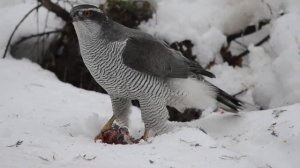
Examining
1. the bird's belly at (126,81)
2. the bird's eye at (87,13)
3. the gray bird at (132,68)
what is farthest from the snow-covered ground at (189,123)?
the bird's eye at (87,13)

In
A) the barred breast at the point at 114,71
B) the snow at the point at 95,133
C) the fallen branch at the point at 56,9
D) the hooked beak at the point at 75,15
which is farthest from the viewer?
the fallen branch at the point at 56,9

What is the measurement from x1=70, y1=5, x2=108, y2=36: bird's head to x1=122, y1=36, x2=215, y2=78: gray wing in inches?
11.8

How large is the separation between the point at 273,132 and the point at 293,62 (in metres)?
1.66

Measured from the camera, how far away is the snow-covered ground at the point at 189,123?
3260 mm

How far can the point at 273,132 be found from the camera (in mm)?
3916

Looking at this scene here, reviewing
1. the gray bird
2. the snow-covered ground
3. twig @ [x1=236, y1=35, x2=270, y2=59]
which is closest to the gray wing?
the gray bird

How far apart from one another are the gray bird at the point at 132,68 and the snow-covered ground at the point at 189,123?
366 mm

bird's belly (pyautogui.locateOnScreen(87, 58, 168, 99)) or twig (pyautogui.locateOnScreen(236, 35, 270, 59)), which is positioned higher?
twig (pyautogui.locateOnScreen(236, 35, 270, 59))

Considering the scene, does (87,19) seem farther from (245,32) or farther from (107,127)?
(245,32)

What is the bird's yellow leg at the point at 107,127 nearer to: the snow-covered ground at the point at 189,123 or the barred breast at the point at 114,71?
the snow-covered ground at the point at 189,123

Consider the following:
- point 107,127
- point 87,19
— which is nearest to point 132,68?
point 87,19

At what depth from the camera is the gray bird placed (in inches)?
161

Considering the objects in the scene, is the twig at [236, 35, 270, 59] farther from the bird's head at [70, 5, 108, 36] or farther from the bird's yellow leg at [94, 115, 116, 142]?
the bird's head at [70, 5, 108, 36]

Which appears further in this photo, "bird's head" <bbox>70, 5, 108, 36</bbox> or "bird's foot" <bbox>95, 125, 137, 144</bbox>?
"bird's foot" <bbox>95, 125, 137, 144</bbox>
